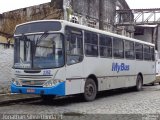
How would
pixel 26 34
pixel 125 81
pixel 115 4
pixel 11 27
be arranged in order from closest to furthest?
pixel 26 34 → pixel 125 81 → pixel 11 27 → pixel 115 4

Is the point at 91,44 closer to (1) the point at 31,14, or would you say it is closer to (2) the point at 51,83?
(2) the point at 51,83

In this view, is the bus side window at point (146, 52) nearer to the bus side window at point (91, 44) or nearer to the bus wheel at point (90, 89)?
the bus side window at point (91, 44)

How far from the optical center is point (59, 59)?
1255 cm

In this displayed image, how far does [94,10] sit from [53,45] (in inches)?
663

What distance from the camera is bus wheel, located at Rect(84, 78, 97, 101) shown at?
14070 mm

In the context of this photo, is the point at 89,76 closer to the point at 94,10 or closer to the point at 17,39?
the point at 17,39

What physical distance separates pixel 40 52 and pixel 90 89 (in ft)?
8.84

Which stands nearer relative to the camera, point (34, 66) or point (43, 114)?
point (43, 114)

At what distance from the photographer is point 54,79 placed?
12477mm

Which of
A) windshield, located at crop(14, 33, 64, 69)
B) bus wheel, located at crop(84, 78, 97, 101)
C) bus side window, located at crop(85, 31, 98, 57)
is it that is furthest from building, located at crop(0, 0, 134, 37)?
windshield, located at crop(14, 33, 64, 69)

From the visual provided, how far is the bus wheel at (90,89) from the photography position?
46.2 feet

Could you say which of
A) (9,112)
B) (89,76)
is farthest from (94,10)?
(9,112)

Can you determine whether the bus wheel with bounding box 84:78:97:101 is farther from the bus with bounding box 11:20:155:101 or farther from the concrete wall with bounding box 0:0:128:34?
the concrete wall with bounding box 0:0:128:34

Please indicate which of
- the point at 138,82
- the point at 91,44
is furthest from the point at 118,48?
the point at 138,82
